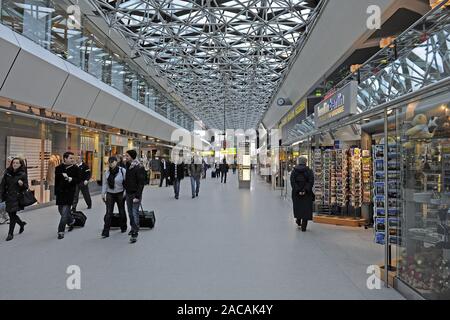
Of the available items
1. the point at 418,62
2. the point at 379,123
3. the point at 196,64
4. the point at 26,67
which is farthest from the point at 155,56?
the point at 418,62

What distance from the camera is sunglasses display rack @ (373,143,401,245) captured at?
414 cm

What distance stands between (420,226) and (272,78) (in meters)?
29.9

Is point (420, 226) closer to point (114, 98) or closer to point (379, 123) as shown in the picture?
point (379, 123)

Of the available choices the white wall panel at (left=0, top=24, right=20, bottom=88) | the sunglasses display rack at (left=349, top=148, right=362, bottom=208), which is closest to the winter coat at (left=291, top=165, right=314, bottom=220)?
the sunglasses display rack at (left=349, top=148, right=362, bottom=208)

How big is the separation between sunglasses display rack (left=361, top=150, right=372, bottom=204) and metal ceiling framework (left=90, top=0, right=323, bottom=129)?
8.59 meters

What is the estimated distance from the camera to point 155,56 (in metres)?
23.3

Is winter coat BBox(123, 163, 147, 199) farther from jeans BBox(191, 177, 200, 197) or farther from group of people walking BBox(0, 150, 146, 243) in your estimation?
jeans BBox(191, 177, 200, 197)

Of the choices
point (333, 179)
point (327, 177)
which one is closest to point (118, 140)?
point (327, 177)

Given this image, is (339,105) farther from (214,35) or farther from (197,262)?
(214,35)

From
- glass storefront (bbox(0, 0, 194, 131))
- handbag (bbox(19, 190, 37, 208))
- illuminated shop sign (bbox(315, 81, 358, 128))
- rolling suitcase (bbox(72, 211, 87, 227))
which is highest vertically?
glass storefront (bbox(0, 0, 194, 131))

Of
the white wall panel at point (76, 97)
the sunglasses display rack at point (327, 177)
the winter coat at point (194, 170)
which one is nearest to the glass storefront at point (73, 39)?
the white wall panel at point (76, 97)

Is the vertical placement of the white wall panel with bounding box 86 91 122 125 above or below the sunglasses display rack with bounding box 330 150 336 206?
above
